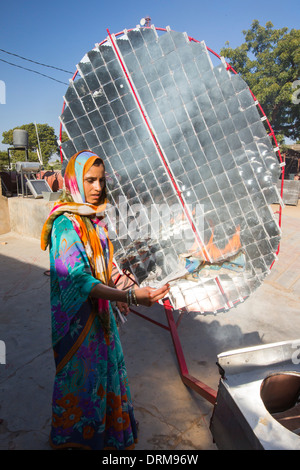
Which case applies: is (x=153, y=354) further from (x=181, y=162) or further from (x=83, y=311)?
(x=181, y=162)

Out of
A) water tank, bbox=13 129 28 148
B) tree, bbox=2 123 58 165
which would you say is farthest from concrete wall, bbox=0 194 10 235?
tree, bbox=2 123 58 165

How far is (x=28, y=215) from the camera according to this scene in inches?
339

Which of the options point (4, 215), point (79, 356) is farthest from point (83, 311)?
point (4, 215)

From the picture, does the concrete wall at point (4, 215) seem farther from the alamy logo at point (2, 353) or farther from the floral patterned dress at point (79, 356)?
the floral patterned dress at point (79, 356)

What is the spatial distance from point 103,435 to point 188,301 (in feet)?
4.62

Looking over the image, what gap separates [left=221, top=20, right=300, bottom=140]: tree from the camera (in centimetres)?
1764

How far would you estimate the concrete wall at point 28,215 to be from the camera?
8.27m

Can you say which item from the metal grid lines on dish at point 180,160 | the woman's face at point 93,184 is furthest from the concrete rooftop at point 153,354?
the woman's face at point 93,184

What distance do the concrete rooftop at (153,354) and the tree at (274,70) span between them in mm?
15799

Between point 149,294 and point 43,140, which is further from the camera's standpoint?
point 43,140

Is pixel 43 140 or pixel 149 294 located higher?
pixel 43 140

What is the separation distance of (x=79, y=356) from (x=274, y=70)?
73.9ft

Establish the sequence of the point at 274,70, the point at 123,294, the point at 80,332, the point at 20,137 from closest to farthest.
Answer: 1. the point at 123,294
2. the point at 80,332
3. the point at 20,137
4. the point at 274,70

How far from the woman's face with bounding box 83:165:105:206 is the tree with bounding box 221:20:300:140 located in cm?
1855
